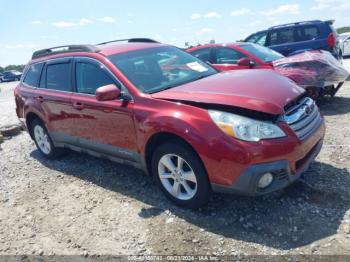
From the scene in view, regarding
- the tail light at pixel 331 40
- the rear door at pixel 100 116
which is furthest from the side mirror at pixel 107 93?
the tail light at pixel 331 40

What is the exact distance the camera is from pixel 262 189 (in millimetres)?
3375

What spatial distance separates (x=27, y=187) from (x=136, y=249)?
2.59m

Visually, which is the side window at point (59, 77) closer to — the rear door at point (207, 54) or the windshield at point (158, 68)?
the windshield at point (158, 68)

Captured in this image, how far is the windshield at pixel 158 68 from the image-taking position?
4258 millimetres

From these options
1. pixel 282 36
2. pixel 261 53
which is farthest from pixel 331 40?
pixel 261 53

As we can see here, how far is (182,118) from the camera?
3559 mm

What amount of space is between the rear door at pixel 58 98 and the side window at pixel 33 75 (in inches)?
6.7

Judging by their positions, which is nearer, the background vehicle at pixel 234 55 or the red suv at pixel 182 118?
the red suv at pixel 182 118

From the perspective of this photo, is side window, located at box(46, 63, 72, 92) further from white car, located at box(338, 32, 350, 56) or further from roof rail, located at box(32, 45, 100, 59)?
white car, located at box(338, 32, 350, 56)

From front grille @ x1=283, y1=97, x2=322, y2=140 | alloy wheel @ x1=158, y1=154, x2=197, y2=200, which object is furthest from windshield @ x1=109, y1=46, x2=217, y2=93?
front grille @ x1=283, y1=97, x2=322, y2=140

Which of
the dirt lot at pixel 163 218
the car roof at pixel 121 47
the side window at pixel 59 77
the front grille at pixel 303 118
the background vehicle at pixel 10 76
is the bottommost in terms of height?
the background vehicle at pixel 10 76

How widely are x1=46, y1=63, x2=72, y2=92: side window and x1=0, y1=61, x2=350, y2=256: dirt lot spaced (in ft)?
4.40

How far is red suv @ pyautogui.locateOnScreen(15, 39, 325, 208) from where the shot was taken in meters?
3.32

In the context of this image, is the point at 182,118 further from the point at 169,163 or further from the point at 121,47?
the point at 121,47
